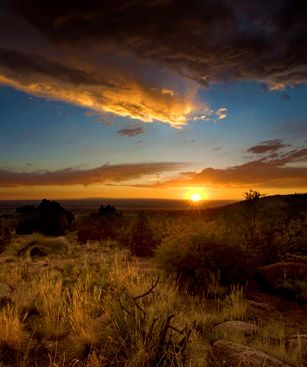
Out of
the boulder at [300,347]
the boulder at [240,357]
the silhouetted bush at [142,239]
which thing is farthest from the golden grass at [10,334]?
the silhouetted bush at [142,239]

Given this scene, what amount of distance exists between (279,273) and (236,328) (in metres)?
5.00

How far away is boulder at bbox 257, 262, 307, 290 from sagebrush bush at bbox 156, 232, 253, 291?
40 centimetres

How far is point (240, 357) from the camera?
15.5 ft

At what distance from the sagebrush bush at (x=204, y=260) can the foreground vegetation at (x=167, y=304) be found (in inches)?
1.2

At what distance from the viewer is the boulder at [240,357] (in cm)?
455

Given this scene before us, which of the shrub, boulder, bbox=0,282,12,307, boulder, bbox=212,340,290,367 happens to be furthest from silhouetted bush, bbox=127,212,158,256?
boulder, bbox=212,340,290,367

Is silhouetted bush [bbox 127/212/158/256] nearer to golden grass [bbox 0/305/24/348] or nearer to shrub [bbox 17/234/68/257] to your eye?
shrub [bbox 17/234/68/257]

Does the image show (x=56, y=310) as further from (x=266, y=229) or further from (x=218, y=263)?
(x=266, y=229)

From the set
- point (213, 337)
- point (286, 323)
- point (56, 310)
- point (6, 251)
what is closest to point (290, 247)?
point (286, 323)

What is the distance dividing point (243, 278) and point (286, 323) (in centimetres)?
312

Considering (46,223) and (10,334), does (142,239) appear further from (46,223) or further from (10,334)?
(10,334)

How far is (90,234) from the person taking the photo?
2689 cm

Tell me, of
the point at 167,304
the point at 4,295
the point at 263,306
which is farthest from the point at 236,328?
the point at 4,295

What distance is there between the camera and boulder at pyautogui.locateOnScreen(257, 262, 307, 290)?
426 inches
